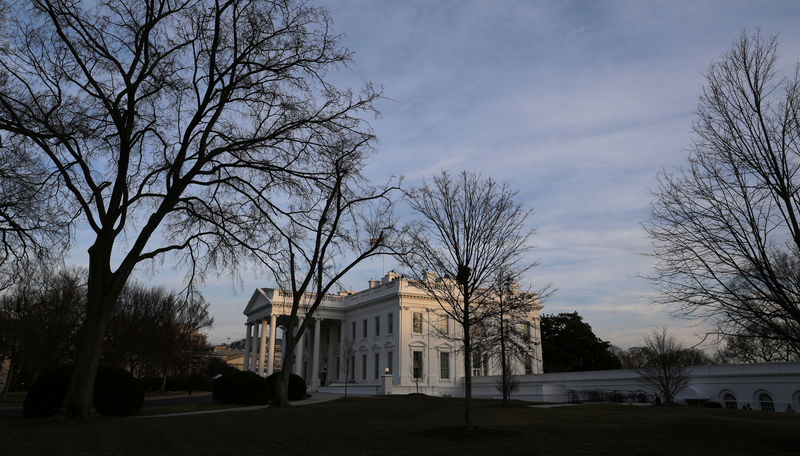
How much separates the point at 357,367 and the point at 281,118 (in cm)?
4692

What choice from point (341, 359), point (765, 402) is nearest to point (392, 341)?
point (341, 359)

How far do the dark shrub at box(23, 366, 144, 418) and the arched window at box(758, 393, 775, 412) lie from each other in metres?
31.6

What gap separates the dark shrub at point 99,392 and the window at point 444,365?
37918 millimetres

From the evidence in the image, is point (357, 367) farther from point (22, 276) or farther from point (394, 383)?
point (22, 276)

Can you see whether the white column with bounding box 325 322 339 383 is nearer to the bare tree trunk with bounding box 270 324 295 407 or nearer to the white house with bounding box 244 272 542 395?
the white house with bounding box 244 272 542 395

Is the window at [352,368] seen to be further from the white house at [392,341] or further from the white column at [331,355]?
the white column at [331,355]

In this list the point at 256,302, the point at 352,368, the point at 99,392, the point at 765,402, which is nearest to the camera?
the point at 99,392

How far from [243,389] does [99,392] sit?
11014mm

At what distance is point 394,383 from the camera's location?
167ft

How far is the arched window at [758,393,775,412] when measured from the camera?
28812 mm

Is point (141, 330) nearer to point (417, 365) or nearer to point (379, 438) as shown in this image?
point (417, 365)

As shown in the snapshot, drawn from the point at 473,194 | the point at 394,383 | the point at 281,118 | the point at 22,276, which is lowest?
the point at 394,383

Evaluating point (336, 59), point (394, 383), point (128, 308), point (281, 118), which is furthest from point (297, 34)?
point (394, 383)

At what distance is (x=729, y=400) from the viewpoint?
3125 centimetres
